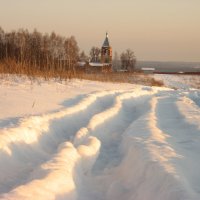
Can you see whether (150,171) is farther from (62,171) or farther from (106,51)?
(106,51)

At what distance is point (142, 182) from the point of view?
4551mm

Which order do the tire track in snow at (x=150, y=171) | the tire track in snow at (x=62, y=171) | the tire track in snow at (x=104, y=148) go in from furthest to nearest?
the tire track in snow at (x=104, y=148) → the tire track in snow at (x=150, y=171) → the tire track in snow at (x=62, y=171)

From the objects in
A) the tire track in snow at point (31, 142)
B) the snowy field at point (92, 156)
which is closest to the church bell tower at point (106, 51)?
the snowy field at point (92, 156)

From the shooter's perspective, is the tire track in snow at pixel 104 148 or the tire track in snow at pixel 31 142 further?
the tire track in snow at pixel 31 142

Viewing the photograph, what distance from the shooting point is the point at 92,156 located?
222 inches

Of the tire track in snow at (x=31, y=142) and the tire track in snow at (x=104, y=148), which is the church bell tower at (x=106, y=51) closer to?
the tire track in snow at (x=104, y=148)

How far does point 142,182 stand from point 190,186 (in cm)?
70

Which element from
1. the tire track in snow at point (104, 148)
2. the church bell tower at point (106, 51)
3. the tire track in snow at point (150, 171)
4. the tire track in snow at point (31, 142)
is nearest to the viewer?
the tire track in snow at point (150, 171)

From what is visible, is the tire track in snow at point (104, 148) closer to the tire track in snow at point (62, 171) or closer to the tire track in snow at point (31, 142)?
the tire track in snow at point (62, 171)

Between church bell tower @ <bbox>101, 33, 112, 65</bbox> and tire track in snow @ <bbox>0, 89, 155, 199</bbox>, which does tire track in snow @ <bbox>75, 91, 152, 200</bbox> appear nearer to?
tire track in snow @ <bbox>0, 89, 155, 199</bbox>

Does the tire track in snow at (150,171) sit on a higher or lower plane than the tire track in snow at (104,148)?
higher

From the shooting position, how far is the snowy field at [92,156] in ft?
13.2

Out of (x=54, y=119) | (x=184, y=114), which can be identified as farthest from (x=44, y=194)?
(x=184, y=114)

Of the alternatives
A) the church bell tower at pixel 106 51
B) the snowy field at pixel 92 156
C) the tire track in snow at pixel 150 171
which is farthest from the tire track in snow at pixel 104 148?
the church bell tower at pixel 106 51
